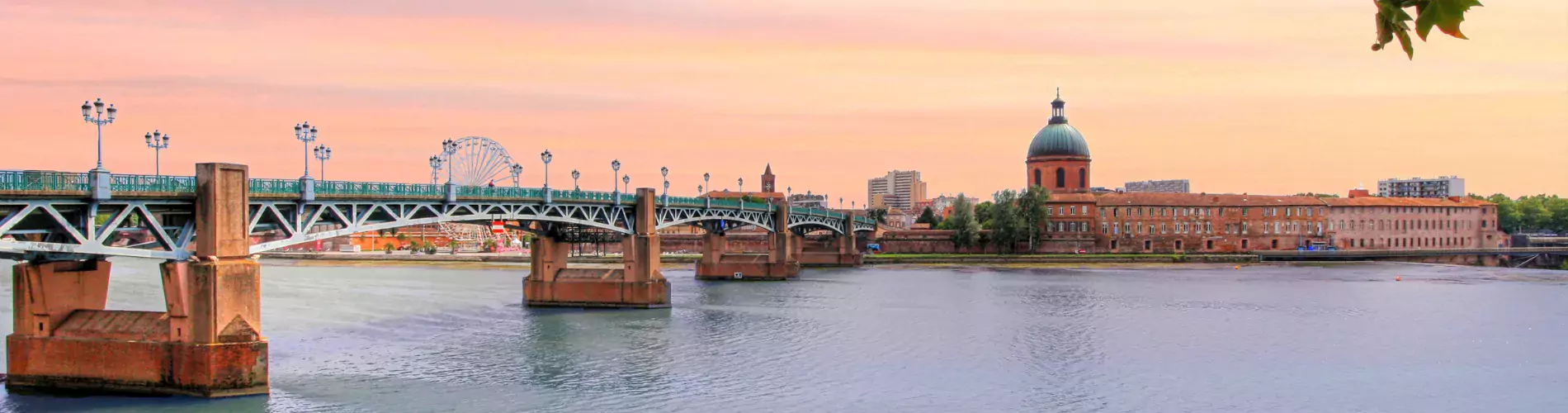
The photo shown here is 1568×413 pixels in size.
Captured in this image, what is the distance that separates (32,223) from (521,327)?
28703mm

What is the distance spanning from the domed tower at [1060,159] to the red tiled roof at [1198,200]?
39.9 feet

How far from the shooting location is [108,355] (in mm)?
38969

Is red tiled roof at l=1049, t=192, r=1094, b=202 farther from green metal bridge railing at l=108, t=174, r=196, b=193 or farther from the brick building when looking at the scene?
green metal bridge railing at l=108, t=174, r=196, b=193

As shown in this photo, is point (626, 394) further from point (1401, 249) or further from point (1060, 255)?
point (1401, 249)

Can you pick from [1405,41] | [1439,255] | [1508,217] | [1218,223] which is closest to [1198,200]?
[1218,223]

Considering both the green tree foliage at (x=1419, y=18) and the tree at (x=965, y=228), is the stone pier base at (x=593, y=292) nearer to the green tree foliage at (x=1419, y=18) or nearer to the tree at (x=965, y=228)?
the green tree foliage at (x=1419, y=18)

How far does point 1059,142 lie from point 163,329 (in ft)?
460

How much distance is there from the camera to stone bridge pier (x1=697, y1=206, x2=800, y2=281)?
4496 inches

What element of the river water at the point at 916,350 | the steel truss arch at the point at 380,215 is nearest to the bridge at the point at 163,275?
the steel truss arch at the point at 380,215

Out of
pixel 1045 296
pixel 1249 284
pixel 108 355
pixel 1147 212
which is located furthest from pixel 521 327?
pixel 1147 212

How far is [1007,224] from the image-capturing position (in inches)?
5655

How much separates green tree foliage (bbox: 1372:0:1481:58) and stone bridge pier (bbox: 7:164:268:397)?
132ft

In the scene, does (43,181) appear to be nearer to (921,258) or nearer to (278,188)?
(278,188)

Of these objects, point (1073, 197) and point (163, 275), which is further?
point (1073, 197)
